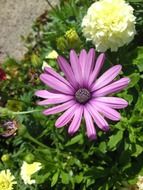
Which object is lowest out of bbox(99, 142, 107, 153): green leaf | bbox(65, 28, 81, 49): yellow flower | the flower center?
bbox(99, 142, 107, 153): green leaf

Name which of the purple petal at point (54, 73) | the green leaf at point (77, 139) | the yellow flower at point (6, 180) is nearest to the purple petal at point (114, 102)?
the purple petal at point (54, 73)

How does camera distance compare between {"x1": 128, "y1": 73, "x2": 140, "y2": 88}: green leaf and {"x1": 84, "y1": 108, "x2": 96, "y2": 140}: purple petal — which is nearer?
{"x1": 84, "y1": 108, "x2": 96, "y2": 140}: purple petal

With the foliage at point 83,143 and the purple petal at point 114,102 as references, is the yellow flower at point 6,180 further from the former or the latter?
the purple petal at point 114,102

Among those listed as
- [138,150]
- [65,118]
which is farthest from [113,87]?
[138,150]

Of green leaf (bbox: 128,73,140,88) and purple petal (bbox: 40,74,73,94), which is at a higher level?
purple petal (bbox: 40,74,73,94)

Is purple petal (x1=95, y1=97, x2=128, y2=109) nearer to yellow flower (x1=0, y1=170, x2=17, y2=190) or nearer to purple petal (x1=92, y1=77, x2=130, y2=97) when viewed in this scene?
purple petal (x1=92, y1=77, x2=130, y2=97)

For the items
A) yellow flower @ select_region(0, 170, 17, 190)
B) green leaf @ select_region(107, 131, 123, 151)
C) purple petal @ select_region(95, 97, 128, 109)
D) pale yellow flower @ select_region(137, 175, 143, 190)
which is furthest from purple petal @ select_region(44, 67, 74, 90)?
yellow flower @ select_region(0, 170, 17, 190)

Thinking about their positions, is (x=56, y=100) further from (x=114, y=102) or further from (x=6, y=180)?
(x=6, y=180)

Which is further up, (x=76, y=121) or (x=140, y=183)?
(x=76, y=121)
